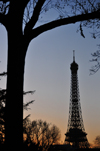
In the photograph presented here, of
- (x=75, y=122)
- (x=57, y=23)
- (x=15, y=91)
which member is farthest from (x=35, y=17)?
(x=75, y=122)

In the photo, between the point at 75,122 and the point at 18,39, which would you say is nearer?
the point at 18,39

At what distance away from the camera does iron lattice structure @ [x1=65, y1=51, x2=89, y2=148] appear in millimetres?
85438

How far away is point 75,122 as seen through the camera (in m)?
90.4

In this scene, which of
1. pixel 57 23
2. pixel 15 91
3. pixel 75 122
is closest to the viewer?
pixel 15 91

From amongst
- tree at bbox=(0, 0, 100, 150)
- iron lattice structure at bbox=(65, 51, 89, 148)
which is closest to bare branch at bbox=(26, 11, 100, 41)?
tree at bbox=(0, 0, 100, 150)

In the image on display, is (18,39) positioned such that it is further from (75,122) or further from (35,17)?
(75,122)

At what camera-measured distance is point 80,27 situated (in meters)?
6.74

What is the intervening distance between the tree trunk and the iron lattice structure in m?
79.9

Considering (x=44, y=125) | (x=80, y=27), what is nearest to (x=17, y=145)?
(x=80, y=27)

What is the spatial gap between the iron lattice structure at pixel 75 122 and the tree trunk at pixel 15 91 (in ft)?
262

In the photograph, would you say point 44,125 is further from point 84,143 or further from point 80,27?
point 80,27

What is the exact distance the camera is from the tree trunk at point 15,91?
15.7 feet

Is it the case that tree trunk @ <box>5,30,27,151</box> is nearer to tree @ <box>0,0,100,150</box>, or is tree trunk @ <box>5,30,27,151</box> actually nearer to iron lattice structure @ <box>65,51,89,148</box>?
tree @ <box>0,0,100,150</box>

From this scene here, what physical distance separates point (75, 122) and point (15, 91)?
8785 cm
